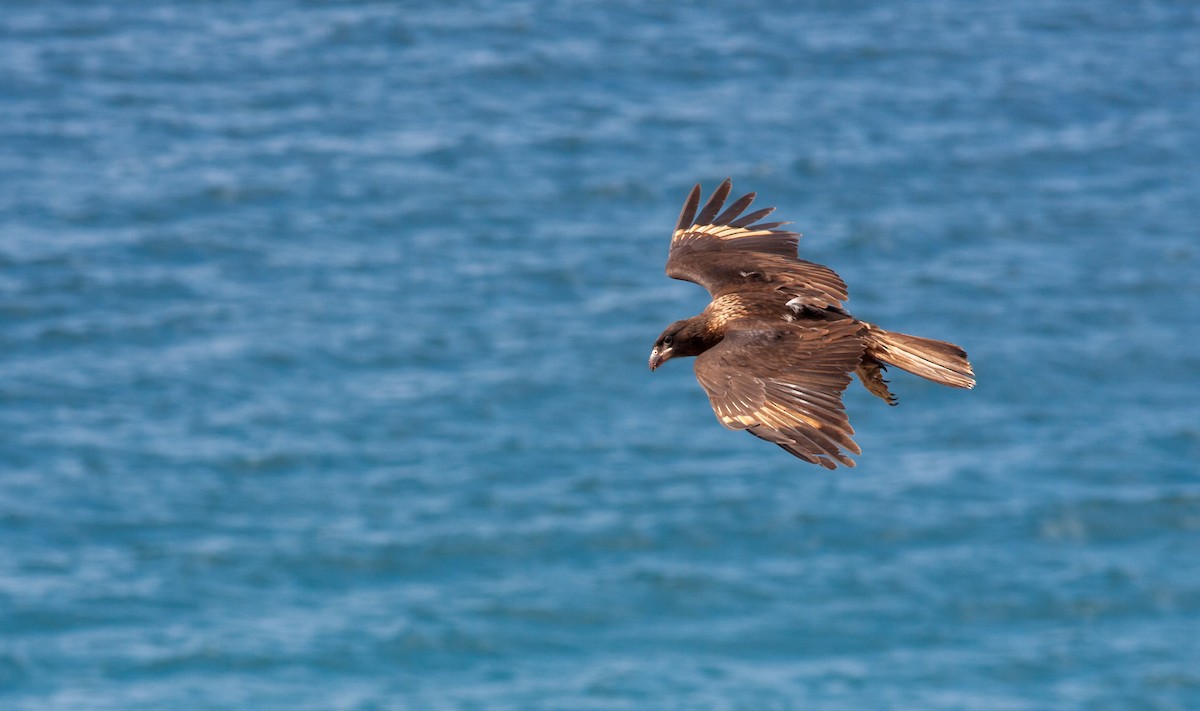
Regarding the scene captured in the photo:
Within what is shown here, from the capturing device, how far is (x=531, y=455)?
24656mm

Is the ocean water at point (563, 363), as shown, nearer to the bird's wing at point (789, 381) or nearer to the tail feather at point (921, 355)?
the tail feather at point (921, 355)

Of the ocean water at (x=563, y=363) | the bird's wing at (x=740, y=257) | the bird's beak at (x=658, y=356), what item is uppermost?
the ocean water at (x=563, y=363)

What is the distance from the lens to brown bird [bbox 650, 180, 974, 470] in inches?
279

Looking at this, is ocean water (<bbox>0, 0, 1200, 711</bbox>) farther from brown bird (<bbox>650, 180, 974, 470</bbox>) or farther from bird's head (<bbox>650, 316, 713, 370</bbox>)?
bird's head (<bbox>650, 316, 713, 370</bbox>)

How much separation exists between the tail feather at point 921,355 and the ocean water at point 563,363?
13.9m

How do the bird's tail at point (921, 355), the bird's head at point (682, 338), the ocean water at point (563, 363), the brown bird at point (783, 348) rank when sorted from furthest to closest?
the ocean water at point (563, 363) < the bird's head at point (682, 338) < the bird's tail at point (921, 355) < the brown bird at point (783, 348)

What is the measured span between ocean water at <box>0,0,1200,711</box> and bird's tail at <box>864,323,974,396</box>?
13.9 metres

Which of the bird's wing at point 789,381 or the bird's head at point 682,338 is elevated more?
the bird's head at point 682,338

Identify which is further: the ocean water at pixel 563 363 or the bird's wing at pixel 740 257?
the ocean water at pixel 563 363

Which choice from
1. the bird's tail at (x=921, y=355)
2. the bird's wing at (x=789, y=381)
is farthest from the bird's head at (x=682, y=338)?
the bird's tail at (x=921, y=355)

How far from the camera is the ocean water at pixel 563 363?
2223cm

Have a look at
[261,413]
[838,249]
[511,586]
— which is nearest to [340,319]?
[261,413]

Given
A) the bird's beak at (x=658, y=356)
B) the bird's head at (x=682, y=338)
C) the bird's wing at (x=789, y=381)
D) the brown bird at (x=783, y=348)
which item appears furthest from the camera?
the bird's head at (x=682, y=338)

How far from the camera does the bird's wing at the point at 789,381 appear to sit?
6.94m
